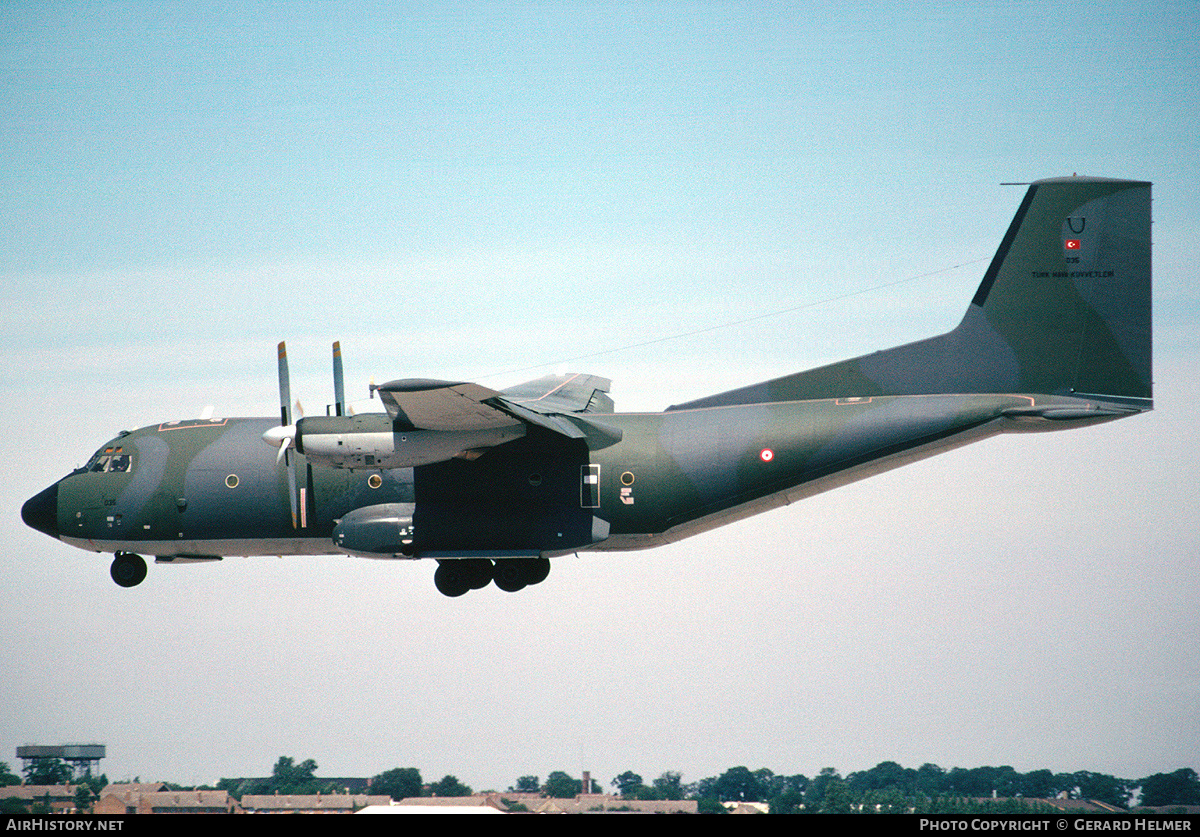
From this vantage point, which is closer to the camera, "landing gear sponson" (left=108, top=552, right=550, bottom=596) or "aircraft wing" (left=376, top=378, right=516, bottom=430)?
"aircraft wing" (left=376, top=378, right=516, bottom=430)

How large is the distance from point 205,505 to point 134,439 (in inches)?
103

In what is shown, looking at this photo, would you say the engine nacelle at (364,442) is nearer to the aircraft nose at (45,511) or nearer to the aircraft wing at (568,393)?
the aircraft wing at (568,393)

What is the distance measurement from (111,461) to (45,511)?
1.82m

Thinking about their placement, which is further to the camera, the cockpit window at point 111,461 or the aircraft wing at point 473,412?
the cockpit window at point 111,461

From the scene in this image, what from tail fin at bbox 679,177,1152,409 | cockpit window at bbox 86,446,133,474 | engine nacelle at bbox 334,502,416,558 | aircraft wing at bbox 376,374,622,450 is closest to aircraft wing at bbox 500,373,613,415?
aircraft wing at bbox 376,374,622,450

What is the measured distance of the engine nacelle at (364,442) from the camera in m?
22.9

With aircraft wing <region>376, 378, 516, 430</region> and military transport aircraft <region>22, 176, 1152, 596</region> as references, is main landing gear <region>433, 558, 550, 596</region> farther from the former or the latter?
aircraft wing <region>376, 378, 516, 430</region>

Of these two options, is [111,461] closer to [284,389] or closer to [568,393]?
[284,389]

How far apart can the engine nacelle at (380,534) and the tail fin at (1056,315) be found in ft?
30.5

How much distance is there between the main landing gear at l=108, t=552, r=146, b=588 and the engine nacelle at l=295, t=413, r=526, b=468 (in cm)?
663

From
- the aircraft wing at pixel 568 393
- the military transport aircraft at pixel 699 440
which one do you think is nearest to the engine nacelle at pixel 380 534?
the military transport aircraft at pixel 699 440

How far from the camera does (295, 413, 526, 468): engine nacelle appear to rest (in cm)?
2292

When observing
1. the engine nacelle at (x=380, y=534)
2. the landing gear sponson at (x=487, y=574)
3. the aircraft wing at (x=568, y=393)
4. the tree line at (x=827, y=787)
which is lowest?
the tree line at (x=827, y=787)
